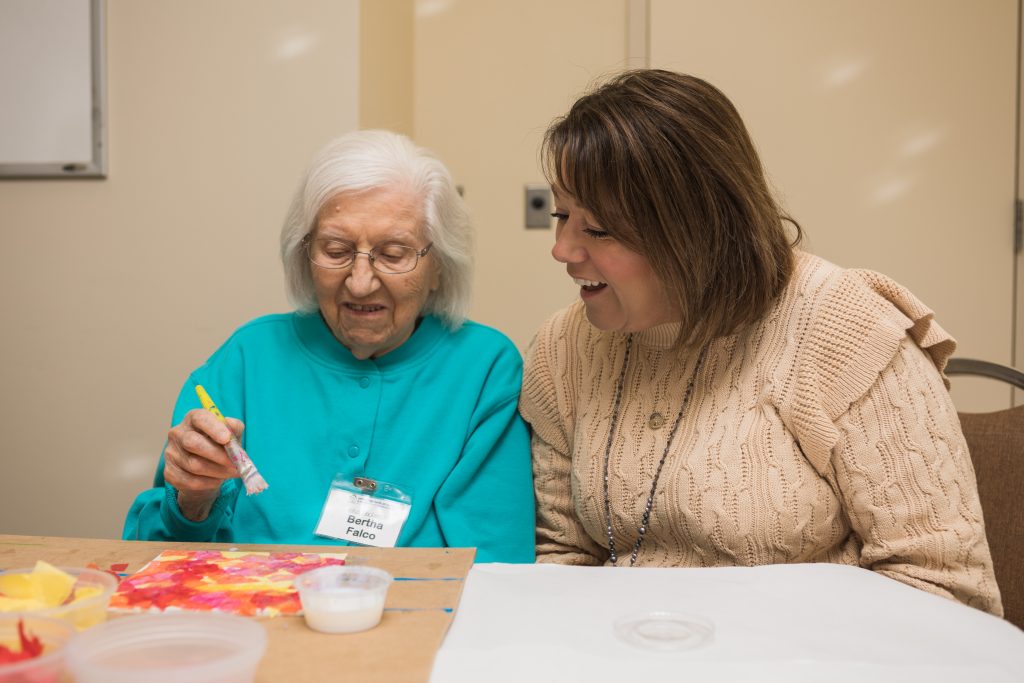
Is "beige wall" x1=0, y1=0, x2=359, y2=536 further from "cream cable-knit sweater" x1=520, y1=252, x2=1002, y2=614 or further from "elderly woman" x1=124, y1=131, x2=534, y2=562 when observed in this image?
"cream cable-knit sweater" x1=520, y1=252, x2=1002, y2=614

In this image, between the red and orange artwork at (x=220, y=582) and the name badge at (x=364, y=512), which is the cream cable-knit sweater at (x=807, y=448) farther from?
the red and orange artwork at (x=220, y=582)

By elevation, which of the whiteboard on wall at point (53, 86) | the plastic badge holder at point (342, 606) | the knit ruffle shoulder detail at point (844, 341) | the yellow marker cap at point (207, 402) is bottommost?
the plastic badge holder at point (342, 606)

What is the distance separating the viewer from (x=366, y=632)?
945 mm

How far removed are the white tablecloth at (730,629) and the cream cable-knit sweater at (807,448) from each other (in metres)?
0.16

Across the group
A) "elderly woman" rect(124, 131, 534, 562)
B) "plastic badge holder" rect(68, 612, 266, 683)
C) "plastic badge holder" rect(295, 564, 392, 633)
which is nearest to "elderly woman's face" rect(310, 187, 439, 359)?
"elderly woman" rect(124, 131, 534, 562)

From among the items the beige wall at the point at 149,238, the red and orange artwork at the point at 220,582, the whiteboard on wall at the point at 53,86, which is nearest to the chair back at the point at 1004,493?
the red and orange artwork at the point at 220,582

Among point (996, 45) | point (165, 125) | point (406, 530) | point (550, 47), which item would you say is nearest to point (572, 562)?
point (406, 530)

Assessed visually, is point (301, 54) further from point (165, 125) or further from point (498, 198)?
point (498, 198)

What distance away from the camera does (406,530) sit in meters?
1.55

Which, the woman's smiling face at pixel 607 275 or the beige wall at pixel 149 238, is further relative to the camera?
the beige wall at pixel 149 238

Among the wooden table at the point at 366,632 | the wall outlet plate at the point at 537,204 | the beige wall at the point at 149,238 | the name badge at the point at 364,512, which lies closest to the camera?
the wooden table at the point at 366,632

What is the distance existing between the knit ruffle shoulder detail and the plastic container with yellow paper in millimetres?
988

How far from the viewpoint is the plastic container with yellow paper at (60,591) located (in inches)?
35.0

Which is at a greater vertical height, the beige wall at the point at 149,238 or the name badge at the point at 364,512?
the beige wall at the point at 149,238
